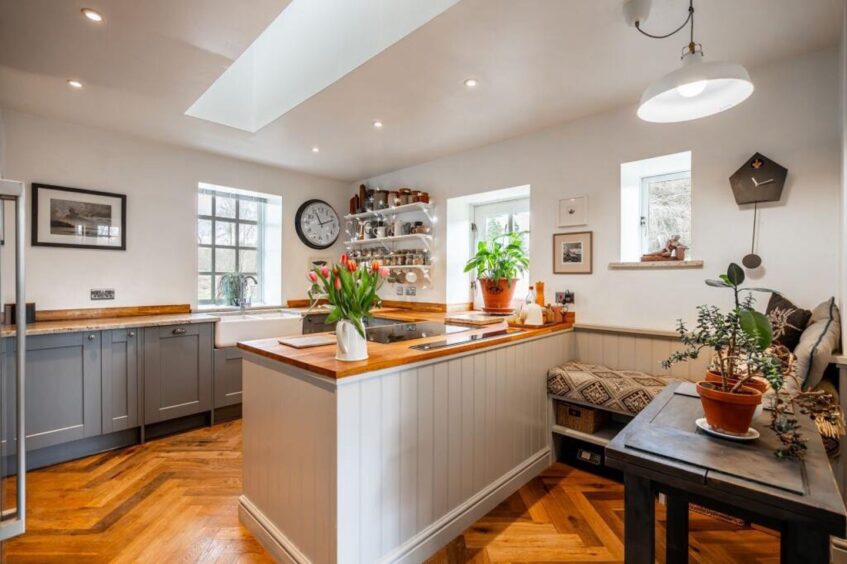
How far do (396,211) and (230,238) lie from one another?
1.67m

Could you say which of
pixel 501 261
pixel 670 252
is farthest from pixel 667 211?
pixel 501 261

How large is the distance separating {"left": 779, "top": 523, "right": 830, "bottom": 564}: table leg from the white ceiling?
177 cm

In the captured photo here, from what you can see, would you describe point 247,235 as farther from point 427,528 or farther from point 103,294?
point 427,528

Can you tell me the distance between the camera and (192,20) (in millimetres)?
1688

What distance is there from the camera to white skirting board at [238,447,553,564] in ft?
5.07

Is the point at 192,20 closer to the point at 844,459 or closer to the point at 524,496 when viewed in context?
the point at 524,496

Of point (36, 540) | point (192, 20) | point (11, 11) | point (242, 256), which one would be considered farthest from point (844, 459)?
point (242, 256)

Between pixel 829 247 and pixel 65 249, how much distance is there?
4.61 metres

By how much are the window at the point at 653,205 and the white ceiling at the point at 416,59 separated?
1.55 ft

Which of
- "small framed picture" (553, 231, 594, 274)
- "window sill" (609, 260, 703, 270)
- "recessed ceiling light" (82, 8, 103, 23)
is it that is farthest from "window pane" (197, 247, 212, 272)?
→ "window sill" (609, 260, 703, 270)

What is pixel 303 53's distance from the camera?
2.40 m

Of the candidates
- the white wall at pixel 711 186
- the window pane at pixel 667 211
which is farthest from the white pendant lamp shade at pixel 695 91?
the window pane at pixel 667 211

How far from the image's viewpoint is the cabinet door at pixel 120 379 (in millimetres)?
2566

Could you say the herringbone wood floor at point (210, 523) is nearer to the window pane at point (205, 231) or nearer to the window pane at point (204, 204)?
the window pane at point (205, 231)
